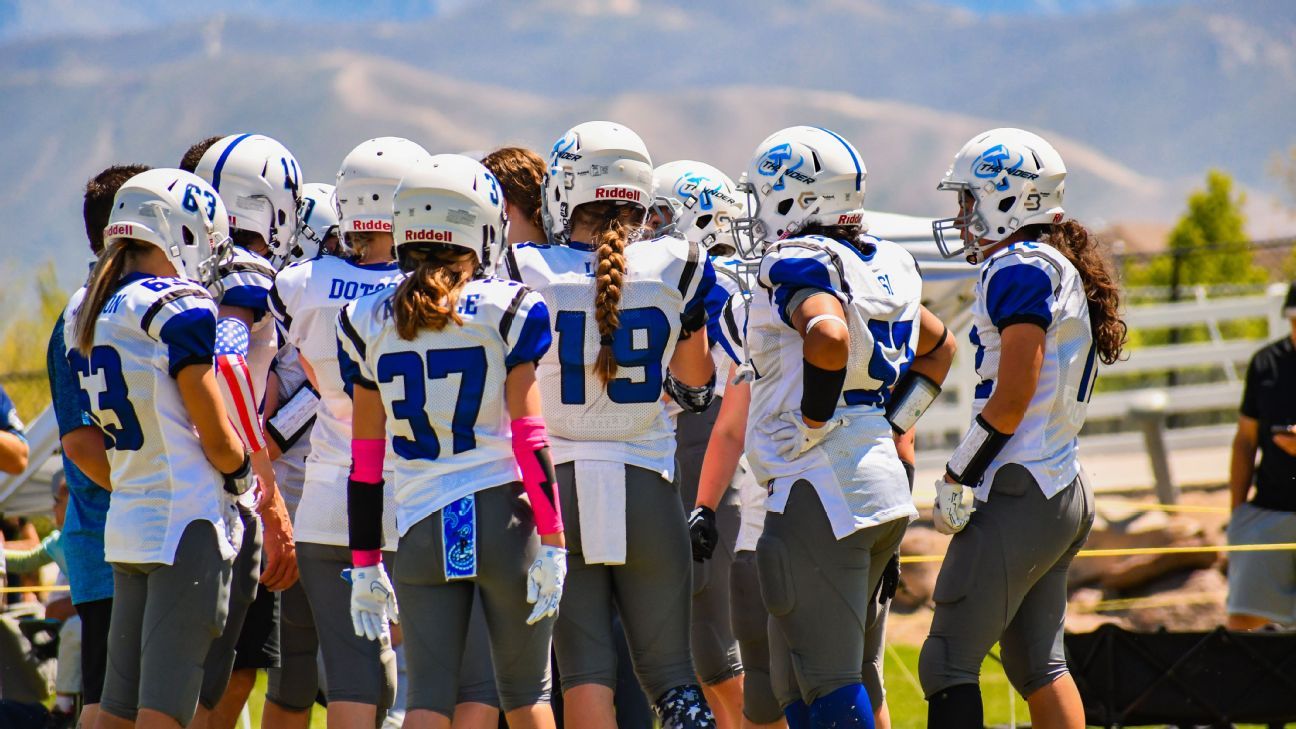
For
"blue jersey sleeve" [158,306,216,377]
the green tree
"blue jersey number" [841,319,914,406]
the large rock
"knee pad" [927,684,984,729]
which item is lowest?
the large rock

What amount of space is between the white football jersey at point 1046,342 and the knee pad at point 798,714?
2.92 ft

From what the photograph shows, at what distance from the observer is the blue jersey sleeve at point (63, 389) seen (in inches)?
196

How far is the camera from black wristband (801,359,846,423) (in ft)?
14.5

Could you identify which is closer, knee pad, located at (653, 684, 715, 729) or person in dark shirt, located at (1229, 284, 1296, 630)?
knee pad, located at (653, 684, 715, 729)

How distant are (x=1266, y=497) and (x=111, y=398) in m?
5.57

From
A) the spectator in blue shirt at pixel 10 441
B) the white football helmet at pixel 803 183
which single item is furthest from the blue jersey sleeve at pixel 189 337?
the spectator in blue shirt at pixel 10 441

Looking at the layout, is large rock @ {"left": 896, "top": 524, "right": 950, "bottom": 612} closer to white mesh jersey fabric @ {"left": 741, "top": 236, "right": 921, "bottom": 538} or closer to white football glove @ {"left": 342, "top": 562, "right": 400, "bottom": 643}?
white mesh jersey fabric @ {"left": 741, "top": 236, "right": 921, "bottom": 538}

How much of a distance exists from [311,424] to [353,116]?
14004 centimetres

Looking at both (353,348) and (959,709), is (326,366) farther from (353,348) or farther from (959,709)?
(959,709)

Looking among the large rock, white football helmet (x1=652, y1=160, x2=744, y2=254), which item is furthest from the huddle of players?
the large rock

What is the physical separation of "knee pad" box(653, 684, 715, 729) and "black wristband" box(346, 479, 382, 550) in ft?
3.19

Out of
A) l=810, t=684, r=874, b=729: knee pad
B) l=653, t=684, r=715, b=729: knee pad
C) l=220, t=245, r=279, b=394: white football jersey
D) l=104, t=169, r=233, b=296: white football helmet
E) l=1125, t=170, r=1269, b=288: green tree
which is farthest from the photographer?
l=1125, t=170, r=1269, b=288: green tree

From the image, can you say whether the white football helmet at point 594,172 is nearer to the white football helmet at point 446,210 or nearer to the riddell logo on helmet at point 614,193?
the riddell logo on helmet at point 614,193

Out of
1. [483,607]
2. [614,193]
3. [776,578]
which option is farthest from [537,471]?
[614,193]
